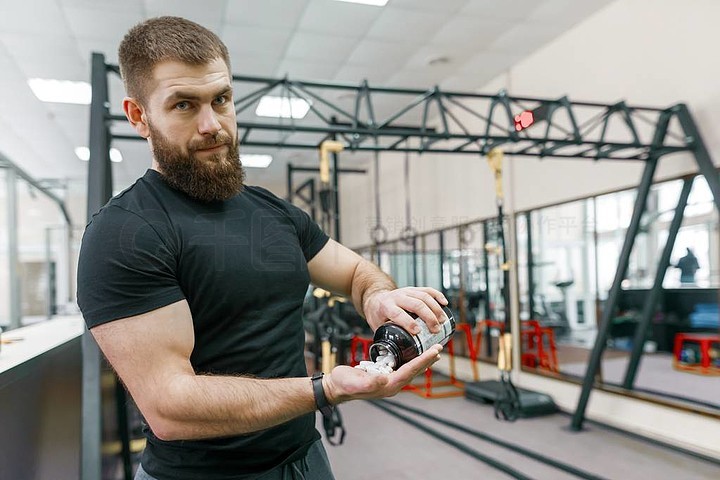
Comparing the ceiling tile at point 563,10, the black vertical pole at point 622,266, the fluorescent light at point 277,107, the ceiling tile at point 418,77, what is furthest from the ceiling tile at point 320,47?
the black vertical pole at point 622,266

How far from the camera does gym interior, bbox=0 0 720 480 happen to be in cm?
336

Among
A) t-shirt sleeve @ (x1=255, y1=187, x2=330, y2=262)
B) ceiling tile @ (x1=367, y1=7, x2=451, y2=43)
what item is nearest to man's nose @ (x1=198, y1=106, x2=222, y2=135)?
t-shirt sleeve @ (x1=255, y1=187, x2=330, y2=262)

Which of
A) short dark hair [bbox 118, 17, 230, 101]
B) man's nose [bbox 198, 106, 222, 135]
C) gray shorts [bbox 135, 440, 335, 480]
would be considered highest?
short dark hair [bbox 118, 17, 230, 101]

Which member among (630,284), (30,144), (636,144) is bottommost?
(630,284)

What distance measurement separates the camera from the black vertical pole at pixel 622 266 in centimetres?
425

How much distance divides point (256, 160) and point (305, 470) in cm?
996

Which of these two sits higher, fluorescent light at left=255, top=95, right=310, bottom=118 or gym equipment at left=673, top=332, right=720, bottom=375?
fluorescent light at left=255, top=95, right=310, bottom=118

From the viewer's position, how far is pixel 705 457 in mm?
4027

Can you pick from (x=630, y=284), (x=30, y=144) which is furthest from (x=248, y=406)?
(x=30, y=144)

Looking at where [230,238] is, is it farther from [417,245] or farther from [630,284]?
[630,284]

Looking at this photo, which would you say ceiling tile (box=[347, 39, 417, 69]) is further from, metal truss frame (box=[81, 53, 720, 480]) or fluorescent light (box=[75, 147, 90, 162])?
fluorescent light (box=[75, 147, 90, 162])

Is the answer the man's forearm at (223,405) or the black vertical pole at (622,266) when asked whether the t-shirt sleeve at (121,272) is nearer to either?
the man's forearm at (223,405)

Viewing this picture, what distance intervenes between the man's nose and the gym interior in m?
1.10

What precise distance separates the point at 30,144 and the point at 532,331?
339 inches
